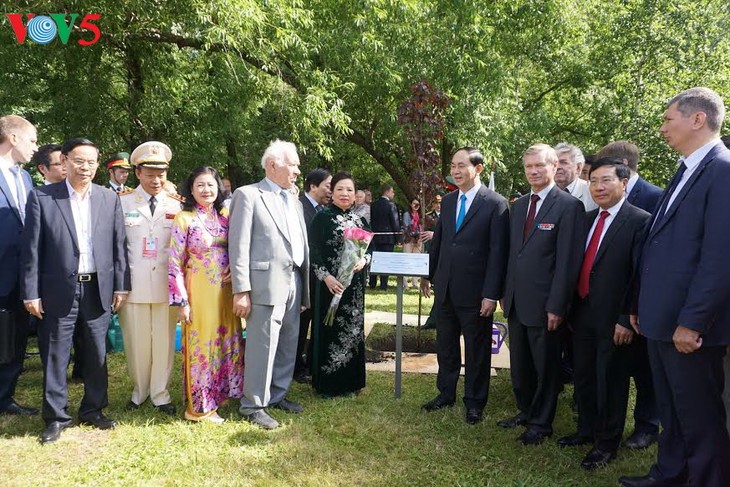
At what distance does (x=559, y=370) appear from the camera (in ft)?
12.8

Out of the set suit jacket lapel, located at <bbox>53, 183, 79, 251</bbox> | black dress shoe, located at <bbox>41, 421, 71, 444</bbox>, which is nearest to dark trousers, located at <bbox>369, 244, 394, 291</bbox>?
suit jacket lapel, located at <bbox>53, 183, 79, 251</bbox>

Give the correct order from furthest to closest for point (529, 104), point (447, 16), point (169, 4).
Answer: point (529, 104)
point (447, 16)
point (169, 4)

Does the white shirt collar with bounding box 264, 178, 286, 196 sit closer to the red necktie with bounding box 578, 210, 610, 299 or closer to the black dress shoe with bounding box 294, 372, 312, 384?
the black dress shoe with bounding box 294, 372, 312, 384

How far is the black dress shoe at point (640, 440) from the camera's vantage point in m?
3.81

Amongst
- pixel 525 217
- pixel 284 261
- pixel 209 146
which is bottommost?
pixel 284 261

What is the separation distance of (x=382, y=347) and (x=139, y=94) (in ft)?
23.3

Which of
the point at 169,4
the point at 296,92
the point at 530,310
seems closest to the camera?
the point at 530,310

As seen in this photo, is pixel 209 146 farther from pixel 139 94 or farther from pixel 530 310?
pixel 530 310

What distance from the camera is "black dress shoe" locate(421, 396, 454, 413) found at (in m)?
4.49

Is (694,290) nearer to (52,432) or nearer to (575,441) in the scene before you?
(575,441)

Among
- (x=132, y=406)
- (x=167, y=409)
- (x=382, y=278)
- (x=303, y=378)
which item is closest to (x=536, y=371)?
(x=303, y=378)

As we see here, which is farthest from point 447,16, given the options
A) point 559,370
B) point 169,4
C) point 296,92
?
point 559,370

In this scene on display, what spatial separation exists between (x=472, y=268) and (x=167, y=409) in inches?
108

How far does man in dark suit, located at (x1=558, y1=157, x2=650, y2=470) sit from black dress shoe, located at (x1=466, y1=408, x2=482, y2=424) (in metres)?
0.92
